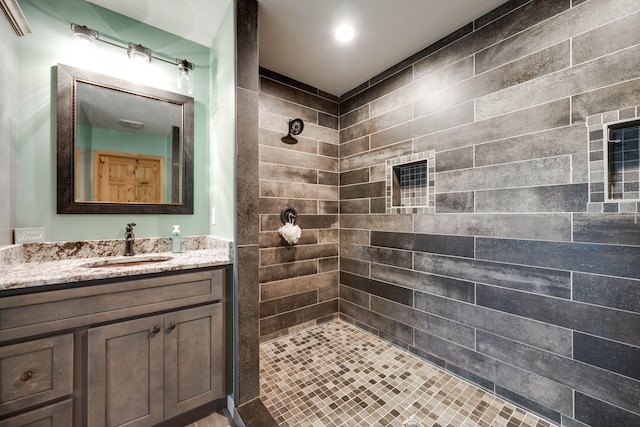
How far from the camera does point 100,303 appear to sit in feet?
4.00

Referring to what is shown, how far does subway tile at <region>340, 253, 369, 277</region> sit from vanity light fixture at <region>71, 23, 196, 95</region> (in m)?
2.14

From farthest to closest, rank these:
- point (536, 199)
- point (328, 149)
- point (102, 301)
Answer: point (328, 149) → point (536, 199) → point (102, 301)

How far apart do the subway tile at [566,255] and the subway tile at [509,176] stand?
0.36 m

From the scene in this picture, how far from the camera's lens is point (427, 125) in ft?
6.86

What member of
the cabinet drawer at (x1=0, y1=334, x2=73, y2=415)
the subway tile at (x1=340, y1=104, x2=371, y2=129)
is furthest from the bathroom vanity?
the subway tile at (x1=340, y1=104, x2=371, y2=129)

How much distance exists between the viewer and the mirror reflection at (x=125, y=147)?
163cm

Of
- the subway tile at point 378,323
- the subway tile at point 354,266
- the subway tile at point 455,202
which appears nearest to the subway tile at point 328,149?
the subway tile at point 354,266

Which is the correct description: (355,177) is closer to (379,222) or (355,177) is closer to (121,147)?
(379,222)

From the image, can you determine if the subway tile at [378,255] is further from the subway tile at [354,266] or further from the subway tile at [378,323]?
the subway tile at [378,323]

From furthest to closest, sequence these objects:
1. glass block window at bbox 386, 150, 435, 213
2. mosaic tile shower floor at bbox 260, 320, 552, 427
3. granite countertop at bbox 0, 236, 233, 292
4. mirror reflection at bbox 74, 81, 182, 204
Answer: glass block window at bbox 386, 150, 435, 213
mirror reflection at bbox 74, 81, 182, 204
mosaic tile shower floor at bbox 260, 320, 552, 427
granite countertop at bbox 0, 236, 233, 292

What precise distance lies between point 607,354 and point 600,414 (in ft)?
1.06

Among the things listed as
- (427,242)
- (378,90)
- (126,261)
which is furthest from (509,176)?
(126,261)

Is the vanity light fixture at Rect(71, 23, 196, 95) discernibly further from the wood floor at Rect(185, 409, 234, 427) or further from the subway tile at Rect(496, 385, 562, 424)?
the subway tile at Rect(496, 385, 562, 424)

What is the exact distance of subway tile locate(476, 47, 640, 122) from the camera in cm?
128
